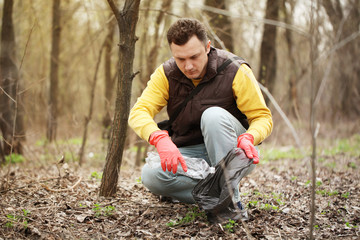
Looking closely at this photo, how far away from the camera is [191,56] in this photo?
2668 millimetres

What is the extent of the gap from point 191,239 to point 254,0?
6867 millimetres

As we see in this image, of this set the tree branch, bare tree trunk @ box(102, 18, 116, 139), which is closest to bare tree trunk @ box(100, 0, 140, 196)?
the tree branch

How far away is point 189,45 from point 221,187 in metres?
1.13

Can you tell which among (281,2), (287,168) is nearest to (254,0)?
(281,2)

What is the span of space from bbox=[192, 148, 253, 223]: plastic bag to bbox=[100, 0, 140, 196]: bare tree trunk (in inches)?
35.0

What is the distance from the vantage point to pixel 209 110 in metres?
2.67

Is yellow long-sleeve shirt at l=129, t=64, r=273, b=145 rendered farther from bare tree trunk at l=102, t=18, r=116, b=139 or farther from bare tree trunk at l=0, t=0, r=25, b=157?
bare tree trunk at l=0, t=0, r=25, b=157

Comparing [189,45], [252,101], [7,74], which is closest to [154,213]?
[252,101]

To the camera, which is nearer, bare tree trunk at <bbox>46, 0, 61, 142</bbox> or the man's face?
the man's face

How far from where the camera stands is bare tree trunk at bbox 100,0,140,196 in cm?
280

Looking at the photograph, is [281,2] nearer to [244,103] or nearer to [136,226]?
[244,103]

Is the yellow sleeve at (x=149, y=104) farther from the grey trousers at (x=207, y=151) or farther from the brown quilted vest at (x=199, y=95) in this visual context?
the grey trousers at (x=207, y=151)

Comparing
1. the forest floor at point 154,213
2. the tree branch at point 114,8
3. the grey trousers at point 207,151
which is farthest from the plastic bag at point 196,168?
the tree branch at point 114,8

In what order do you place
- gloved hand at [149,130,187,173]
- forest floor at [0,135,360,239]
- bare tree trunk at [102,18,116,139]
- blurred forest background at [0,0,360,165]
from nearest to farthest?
forest floor at [0,135,360,239]
gloved hand at [149,130,187,173]
blurred forest background at [0,0,360,165]
bare tree trunk at [102,18,116,139]
